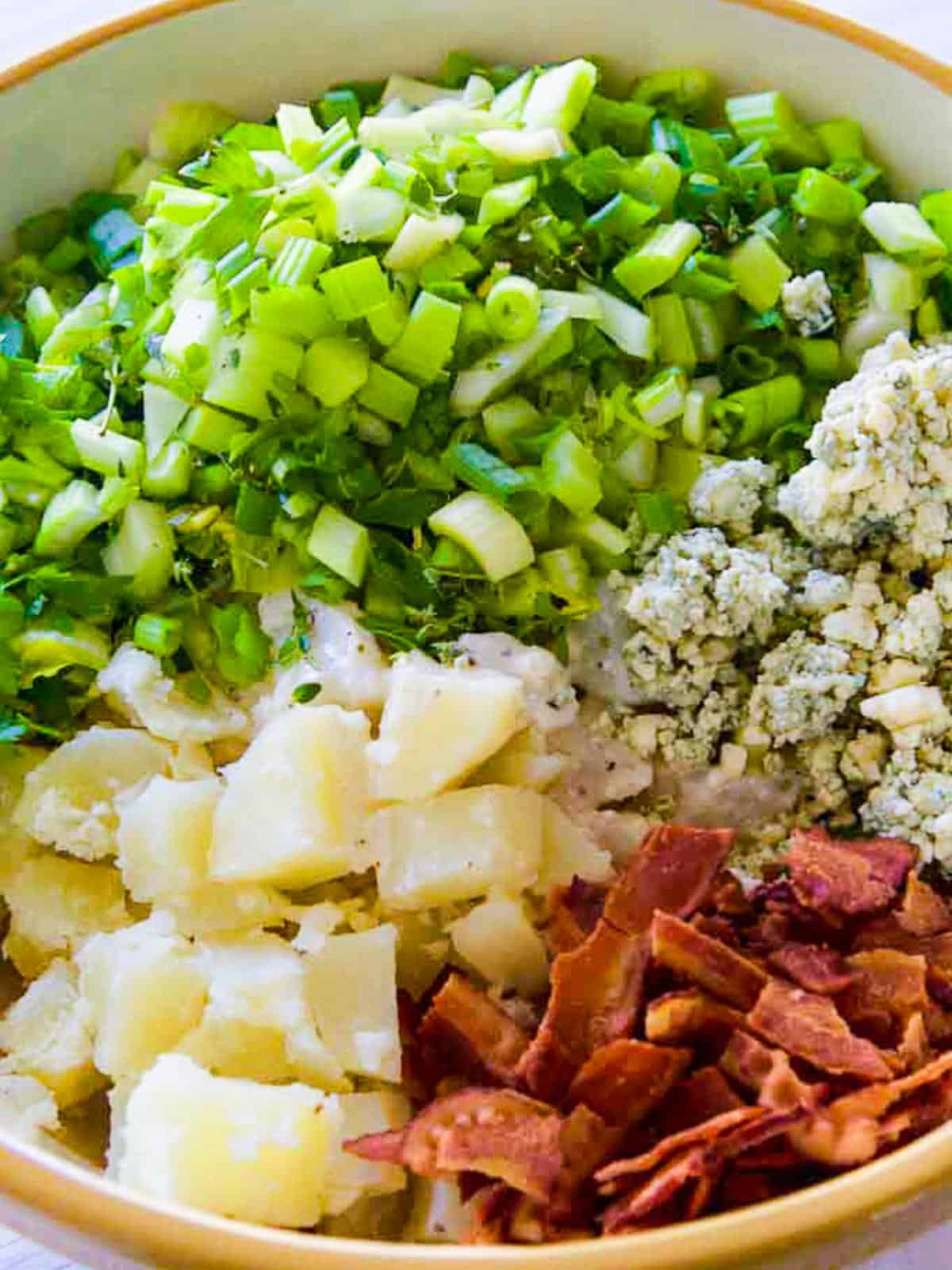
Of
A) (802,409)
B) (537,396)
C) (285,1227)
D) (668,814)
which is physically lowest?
(668,814)

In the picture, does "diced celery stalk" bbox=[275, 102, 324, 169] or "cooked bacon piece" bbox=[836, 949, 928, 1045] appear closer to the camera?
"cooked bacon piece" bbox=[836, 949, 928, 1045]

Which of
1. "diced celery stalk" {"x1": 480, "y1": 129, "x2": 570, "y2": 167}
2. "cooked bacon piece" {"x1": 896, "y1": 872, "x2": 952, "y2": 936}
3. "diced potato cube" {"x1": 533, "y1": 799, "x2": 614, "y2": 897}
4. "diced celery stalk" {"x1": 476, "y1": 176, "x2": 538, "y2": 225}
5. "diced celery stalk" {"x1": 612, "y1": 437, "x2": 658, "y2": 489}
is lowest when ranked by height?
"cooked bacon piece" {"x1": 896, "y1": 872, "x2": 952, "y2": 936}

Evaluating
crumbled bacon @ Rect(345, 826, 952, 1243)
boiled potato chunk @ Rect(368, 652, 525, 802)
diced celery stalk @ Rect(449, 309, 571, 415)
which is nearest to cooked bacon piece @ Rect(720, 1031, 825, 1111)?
crumbled bacon @ Rect(345, 826, 952, 1243)

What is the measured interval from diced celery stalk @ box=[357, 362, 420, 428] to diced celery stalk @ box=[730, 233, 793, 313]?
53cm

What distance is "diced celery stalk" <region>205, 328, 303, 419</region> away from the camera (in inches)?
78.2

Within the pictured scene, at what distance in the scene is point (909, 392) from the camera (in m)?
1.93

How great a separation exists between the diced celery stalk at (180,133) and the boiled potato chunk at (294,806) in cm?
116

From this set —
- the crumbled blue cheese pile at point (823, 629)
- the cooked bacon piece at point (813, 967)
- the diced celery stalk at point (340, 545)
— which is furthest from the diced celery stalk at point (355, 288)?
the cooked bacon piece at point (813, 967)

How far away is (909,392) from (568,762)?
25.1 inches

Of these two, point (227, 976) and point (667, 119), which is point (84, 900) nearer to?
point (227, 976)

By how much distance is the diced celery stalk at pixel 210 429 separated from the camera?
2.02 meters

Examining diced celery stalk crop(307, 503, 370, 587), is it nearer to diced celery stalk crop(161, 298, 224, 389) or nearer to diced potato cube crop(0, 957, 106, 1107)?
diced celery stalk crop(161, 298, 224, 389)

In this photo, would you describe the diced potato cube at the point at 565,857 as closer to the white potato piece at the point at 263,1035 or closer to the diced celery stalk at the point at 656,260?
the white potato piece at the point at 263,1035

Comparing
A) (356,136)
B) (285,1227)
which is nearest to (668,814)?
(285,1227)
